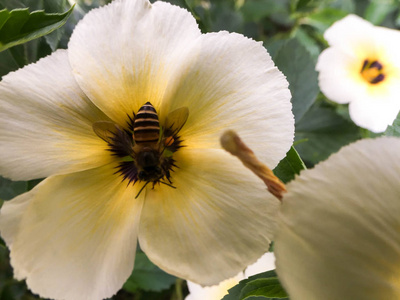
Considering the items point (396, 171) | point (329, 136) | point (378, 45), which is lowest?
point (329, 136)

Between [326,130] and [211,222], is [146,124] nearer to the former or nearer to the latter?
[211,222]

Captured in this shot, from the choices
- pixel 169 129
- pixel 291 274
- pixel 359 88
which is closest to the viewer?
pixel 291 274

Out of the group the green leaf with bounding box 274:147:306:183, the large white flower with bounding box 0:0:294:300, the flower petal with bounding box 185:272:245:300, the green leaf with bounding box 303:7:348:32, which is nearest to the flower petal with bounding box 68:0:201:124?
the large white flower with bounding box 0:0:294:300

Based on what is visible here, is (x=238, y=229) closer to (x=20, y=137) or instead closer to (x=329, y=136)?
(x=20, y=137)

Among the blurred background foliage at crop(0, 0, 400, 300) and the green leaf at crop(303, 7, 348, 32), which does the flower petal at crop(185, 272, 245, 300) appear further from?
the green leaf at crop(303, 7, 348, 32)

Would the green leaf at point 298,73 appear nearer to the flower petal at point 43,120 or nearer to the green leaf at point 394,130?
the green leaf at point 394,130

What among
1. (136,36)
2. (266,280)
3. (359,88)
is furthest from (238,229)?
(359,88)
